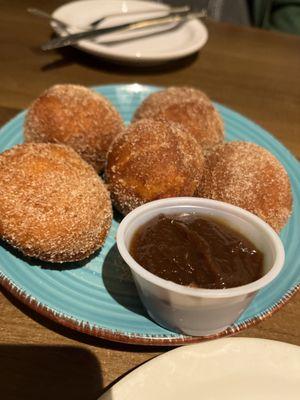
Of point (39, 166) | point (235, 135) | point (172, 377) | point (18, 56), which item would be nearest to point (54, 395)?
point (172, 377)

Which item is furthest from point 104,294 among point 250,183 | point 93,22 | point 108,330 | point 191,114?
point 93,22

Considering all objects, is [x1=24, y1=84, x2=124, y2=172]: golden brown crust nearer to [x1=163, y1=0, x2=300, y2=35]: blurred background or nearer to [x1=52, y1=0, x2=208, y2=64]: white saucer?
[x1=52, y1=0, x2=208, y2=64]: white saucer

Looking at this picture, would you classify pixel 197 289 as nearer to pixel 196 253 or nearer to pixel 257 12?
pixel 196 253

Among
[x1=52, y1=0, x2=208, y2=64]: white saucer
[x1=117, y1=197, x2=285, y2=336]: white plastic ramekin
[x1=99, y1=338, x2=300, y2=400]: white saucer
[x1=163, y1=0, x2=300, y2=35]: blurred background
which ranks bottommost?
[x1=163, y1=0, x2=300, y2=35]: blurred background

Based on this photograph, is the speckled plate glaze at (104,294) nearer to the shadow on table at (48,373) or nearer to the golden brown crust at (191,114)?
the shadow on table at (48,373)

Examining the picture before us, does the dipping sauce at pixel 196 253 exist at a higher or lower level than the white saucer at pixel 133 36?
lower

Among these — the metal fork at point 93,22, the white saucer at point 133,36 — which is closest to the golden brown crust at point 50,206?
the white saucer at point 133,36

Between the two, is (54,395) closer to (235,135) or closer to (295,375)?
(295,375)

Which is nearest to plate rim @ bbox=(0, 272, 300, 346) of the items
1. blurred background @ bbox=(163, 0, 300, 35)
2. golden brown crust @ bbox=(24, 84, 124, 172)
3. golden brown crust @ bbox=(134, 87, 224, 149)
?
golden brown crust @ bbox=(24, 84, 124, 172)
